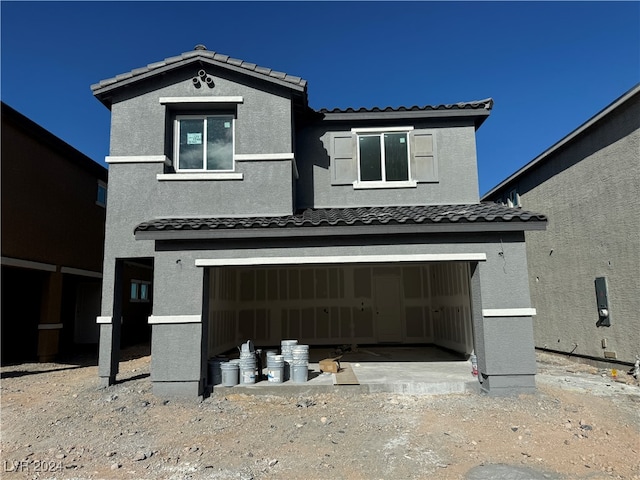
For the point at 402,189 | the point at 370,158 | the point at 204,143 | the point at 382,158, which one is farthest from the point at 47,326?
the point at 402,189

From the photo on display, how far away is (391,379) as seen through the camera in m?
8.34

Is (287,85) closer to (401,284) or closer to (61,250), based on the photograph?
(401,284)

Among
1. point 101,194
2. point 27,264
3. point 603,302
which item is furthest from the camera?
point 101,194

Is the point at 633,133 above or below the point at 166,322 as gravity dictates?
above

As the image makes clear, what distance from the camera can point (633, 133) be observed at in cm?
992

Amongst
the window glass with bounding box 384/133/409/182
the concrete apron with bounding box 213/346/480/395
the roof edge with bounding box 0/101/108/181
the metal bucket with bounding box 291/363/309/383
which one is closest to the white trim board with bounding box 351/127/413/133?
the window glass with bounding box 384/133/409/182

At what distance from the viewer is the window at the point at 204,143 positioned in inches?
378

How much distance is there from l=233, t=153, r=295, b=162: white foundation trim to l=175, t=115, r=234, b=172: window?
0.36 m

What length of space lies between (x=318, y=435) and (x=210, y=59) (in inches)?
309

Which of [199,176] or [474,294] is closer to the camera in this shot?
[474,294]

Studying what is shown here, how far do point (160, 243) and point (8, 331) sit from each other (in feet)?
32.7

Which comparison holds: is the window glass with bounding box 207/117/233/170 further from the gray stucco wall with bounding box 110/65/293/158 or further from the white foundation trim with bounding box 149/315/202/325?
the white foundation trim with bounding box 149/315/202/325

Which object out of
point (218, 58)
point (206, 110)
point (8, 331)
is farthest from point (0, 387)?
point (218, 58)

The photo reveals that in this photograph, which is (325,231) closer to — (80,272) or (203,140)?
(203,140)
